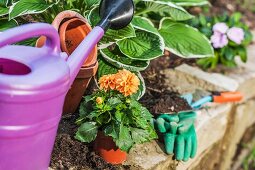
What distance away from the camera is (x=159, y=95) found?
2834 millimetres

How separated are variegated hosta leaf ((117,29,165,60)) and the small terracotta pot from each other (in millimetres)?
489

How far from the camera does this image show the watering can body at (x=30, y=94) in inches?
64.7

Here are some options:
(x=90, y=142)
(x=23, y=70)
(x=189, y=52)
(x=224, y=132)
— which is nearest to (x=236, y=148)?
(x=224, y=132)

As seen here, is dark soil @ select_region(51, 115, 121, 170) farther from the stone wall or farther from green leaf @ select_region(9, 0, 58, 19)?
green leaf @ select_region(9, 0, 58, 19)

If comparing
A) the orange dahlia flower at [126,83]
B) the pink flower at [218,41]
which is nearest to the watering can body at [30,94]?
the orange dahlia flower at [126,83]

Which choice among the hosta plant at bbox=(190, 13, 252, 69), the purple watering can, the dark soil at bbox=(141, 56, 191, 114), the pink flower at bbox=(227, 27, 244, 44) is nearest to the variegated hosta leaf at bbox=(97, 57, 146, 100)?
the dark soil at bbox=(141, 56, 191, 114)

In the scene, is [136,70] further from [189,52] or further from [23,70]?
[23,70]

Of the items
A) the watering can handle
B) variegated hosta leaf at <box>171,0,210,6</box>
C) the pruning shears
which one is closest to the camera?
the watering can handle

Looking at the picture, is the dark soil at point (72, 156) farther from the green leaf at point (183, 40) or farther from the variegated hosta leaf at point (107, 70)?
the green leaf at point (183, 40)

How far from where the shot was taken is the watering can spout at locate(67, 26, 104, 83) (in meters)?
1.85

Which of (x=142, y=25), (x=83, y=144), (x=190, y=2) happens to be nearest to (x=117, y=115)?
(x=83, y=144)

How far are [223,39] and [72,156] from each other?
4.87 feet

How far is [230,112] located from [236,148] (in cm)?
50

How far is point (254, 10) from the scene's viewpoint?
4.64 m
